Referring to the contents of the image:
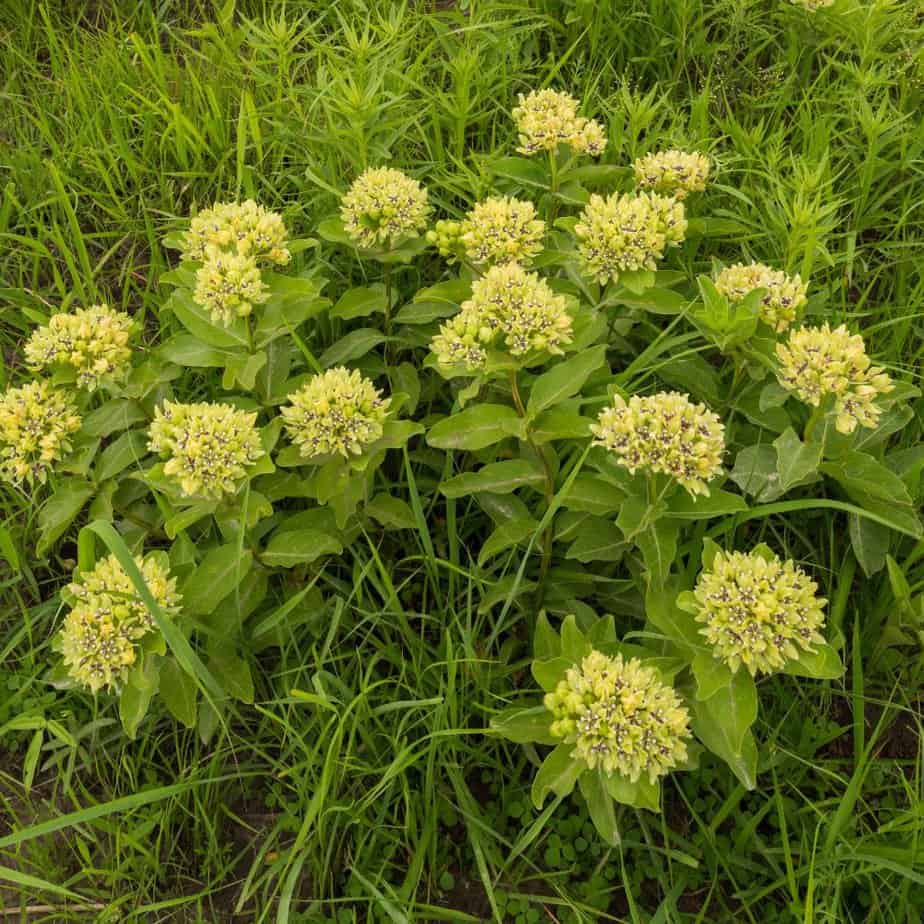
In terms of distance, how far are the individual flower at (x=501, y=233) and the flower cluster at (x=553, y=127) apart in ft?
1.59

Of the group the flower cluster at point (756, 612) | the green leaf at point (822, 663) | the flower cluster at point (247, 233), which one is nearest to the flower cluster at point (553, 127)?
the flower cluster at point (247, 233)

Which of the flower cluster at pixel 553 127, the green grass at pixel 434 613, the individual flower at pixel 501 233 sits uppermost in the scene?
the flower cluster at pixel 553 127

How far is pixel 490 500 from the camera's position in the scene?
2979 mm


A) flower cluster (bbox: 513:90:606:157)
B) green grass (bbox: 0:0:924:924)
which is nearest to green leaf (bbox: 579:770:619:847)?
green grass (bbox: 0:0:924:924)

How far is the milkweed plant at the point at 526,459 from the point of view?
7.68 ft

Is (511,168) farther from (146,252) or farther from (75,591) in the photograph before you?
(75,591)

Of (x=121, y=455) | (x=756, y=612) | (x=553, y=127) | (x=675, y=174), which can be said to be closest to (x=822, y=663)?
(x=756, y=612)

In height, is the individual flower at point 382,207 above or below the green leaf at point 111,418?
above

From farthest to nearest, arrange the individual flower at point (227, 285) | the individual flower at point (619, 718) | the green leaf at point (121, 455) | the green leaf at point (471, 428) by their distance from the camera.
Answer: the green leaf at point (121, 455) → the individual flower at point (227, 285) → the green leaf at point (471, 428) → the individual flower at point (619, 718)

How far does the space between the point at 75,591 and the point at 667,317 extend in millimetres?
2434

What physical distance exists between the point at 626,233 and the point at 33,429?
2.08 m

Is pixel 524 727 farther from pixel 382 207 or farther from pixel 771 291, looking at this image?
pixel 382 207

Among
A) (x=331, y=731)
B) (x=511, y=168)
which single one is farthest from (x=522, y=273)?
(x=331, y=731)

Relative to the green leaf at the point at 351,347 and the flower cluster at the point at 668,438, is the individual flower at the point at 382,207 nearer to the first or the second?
the green leaf at the point at 351,347
